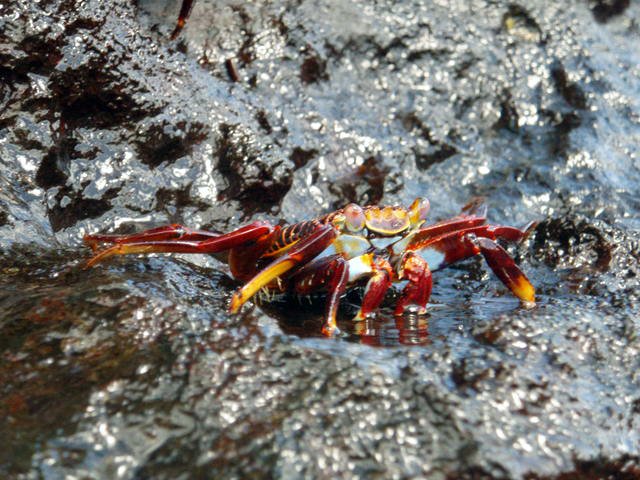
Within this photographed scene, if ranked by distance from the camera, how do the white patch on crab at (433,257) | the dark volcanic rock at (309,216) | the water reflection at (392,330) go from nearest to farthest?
1. the dark volcanic rock at (309,216)
2. the water reflection at (392,330)
3. the white patch on crab at (433,257)

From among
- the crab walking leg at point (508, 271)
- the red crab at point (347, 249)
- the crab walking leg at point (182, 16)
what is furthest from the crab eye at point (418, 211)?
the crab walking leg at point (182, 16)

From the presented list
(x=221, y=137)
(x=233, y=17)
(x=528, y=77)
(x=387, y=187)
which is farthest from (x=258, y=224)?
(x=528, y=77)

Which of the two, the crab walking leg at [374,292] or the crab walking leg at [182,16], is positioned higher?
the crab walking leg at [182,16]

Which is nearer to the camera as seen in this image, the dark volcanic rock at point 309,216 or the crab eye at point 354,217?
the dark volcanic rock at point 309,216

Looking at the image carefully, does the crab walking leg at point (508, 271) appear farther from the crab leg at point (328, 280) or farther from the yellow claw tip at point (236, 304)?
the yellow claw tip at point (236, 304)

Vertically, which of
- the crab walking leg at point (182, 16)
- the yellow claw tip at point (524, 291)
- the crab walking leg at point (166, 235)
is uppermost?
the crab walking leg at point (182, 16)

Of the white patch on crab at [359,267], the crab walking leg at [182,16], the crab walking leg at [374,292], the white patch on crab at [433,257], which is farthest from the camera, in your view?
the crab walking leg at [182,16]

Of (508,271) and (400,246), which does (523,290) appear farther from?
(400,246)

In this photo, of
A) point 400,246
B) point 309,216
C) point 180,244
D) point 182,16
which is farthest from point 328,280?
point 182,16
